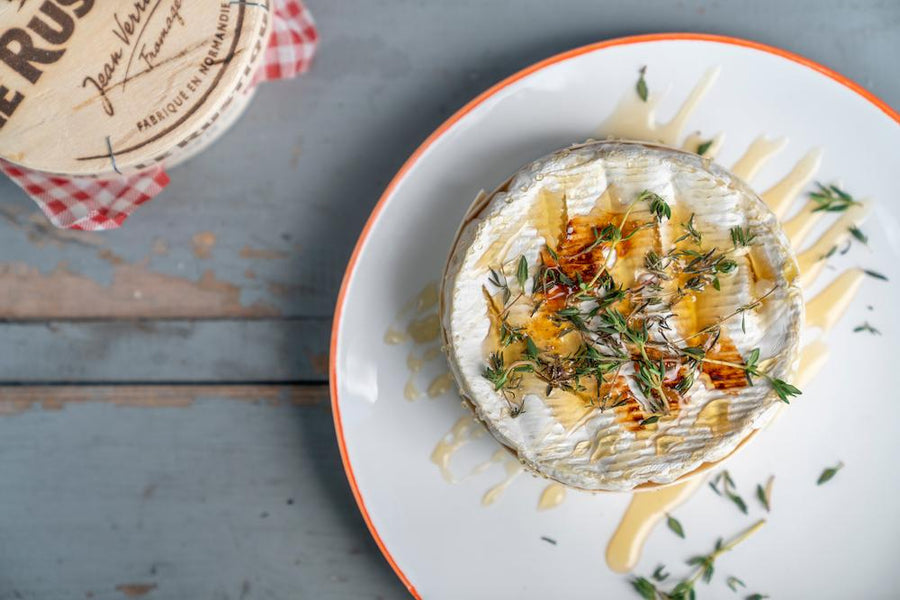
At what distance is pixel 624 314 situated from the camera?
1.17 meters

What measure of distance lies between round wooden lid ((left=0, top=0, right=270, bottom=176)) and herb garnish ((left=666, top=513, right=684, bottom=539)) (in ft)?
4.02

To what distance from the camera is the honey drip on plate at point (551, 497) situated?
1406mm

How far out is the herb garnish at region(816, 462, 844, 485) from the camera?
139 cm

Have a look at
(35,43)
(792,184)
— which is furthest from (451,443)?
(35,43)

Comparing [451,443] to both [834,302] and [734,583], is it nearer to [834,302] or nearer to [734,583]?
[734,583]

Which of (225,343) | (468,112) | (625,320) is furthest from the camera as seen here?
(225,343)

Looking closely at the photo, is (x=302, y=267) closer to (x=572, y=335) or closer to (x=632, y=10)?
(x=572, y=335)

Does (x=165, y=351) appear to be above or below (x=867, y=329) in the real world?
below

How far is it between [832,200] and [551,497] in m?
0.85

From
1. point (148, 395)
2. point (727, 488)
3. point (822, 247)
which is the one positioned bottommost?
point (148, 395)

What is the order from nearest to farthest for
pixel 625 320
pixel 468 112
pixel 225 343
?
pixel 625 320
pixel 468 112
pixel 225 343

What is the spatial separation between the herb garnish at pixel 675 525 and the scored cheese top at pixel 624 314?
24 centimetres

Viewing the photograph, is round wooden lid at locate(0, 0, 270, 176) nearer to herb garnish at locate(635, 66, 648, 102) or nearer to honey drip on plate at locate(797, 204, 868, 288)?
herb garnish at locate(635, 66, 648, 102)

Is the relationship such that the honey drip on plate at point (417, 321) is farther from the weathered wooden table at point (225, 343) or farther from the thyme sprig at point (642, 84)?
the thyme sprig at point (642, 84)
